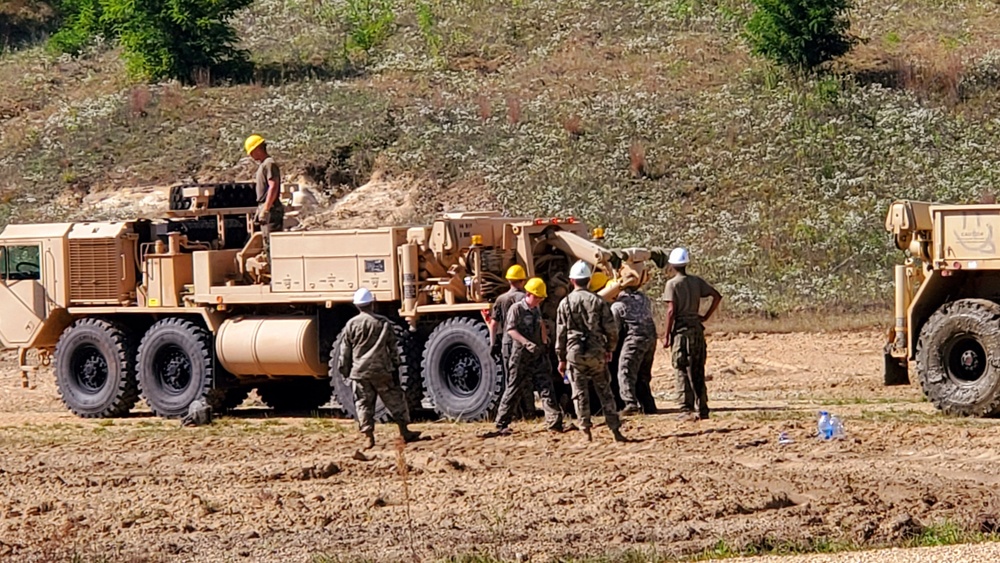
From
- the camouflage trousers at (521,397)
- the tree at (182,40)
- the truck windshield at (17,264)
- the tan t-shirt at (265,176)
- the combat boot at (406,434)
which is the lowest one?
the combat boot at (406,434)

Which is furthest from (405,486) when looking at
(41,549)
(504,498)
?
(41,549)

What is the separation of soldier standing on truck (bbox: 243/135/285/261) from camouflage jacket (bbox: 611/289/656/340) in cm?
454

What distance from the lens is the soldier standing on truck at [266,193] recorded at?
21.2m

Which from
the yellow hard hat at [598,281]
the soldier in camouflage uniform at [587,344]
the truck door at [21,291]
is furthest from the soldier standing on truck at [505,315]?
the truck door at [21,291]

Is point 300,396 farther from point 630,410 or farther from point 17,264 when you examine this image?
point 630,410

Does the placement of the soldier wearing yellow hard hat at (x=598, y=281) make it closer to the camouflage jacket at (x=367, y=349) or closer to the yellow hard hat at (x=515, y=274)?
the yellow hard hat at (x=515, y=274)

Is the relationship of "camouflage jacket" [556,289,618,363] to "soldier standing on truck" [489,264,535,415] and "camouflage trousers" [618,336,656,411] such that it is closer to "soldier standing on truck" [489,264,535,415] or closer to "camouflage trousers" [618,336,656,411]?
"soldier standing on truck" [489,264,535,415]

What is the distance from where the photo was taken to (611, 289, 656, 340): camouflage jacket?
61.6ft

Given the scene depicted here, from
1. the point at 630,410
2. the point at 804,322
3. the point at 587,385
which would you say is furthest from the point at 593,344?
the point at 804,322

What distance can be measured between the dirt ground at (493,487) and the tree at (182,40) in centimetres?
2328

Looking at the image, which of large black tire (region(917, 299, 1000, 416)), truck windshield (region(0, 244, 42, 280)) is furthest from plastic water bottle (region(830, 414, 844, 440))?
truck windshield (region(0, 244, 42, 280))

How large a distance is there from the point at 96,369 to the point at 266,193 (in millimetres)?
3202

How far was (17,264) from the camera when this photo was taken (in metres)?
22.7

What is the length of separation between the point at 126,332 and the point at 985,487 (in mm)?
12032
